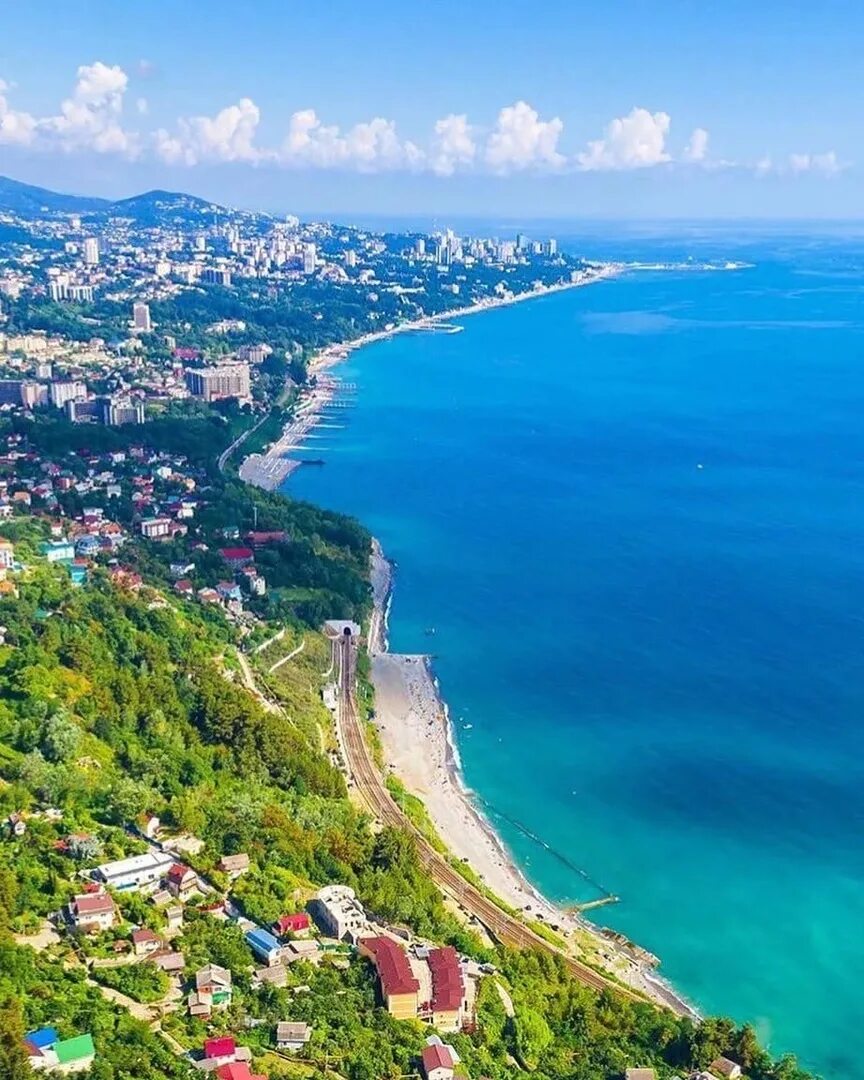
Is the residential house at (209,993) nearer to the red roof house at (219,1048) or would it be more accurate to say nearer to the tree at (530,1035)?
the red roof house at (219,1048)

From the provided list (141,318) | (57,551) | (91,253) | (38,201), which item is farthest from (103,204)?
(57,551)

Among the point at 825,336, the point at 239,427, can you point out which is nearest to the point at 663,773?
the point at 239,427

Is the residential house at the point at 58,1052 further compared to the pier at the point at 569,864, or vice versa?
the pier at the point at 569,864

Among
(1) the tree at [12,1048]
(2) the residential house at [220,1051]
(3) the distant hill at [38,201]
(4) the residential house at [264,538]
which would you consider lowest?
(2) the residential house at [220,1051]

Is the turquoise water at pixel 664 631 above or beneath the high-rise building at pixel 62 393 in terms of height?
beneath

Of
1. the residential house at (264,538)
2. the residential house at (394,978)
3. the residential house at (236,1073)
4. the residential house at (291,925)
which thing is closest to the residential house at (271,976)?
the residential house at (291,925)

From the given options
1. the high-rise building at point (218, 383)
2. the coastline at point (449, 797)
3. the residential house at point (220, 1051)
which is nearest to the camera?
Result: the residential house at point (220, 1051)

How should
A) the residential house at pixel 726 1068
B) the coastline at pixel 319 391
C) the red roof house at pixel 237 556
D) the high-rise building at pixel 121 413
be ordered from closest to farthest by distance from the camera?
1. the residential house at pixel 726 1068
2. the red roof house at pixel 237 556
3. the coastline at pixel 319 391
4. the high-rise building at pixel 121 413
